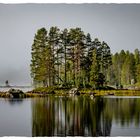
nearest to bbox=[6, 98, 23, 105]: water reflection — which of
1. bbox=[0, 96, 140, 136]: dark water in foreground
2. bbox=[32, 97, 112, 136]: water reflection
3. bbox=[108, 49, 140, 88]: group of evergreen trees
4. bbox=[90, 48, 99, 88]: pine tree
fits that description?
bbox=[0, 96, 140, 136]: dark water in foreground

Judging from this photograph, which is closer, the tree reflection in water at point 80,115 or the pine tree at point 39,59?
the tree reflection in water at point 80,115

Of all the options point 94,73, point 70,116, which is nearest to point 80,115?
point 70,116

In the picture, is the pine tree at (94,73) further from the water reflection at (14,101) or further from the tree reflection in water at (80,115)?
the water reflection at (14,101)

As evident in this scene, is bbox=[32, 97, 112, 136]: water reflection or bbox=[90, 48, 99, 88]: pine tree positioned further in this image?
bbox=[90, 48, 99, 88]: pine tree

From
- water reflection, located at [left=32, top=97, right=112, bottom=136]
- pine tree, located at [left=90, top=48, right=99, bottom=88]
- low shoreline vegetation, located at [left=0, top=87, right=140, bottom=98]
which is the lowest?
water reflection, located at [left=32, top=97, right=112, bottom=136]

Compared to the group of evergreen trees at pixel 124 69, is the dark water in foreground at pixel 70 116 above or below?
below

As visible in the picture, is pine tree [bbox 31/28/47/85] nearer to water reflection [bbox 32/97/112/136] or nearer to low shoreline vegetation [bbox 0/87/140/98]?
low shoreline vegetation [bbox 0/87/140/98]

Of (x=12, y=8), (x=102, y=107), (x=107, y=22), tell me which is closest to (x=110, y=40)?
(x=107, y=22)

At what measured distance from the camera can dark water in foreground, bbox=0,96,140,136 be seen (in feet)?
15.3

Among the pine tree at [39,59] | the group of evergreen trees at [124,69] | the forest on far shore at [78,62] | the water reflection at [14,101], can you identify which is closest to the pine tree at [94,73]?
the forest on far shore at [78,62]

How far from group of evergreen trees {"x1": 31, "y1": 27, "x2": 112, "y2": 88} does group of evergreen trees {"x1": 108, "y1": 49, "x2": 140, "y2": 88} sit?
0.06 meters

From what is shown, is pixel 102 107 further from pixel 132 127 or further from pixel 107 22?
pixel 107 22

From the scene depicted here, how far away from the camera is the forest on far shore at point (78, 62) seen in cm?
484

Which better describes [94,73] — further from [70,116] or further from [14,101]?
[14,101]
